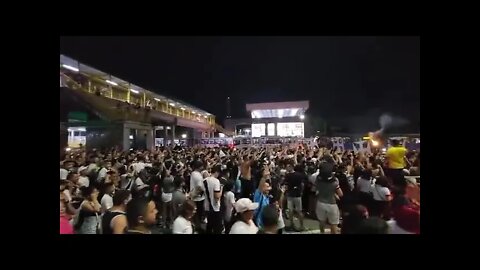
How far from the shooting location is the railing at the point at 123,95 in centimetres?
383

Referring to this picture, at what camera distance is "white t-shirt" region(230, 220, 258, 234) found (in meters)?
3.09

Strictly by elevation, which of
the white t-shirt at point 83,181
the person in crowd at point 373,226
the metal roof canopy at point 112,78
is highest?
the metal roof canopy at point 112,78

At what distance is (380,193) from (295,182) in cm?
86

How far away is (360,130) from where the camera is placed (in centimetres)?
388

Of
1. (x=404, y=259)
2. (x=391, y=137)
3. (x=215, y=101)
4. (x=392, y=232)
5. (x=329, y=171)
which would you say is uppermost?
(x=215, y=101)

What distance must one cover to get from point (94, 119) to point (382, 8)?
10.4ft

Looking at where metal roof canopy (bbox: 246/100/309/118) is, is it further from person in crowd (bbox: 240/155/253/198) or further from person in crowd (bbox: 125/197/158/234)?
person in crowd (bbox: 125/197/158/234)

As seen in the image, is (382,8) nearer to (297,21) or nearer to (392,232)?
(297,21)

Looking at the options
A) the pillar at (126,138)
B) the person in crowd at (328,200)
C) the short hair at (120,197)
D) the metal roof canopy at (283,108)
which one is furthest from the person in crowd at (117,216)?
the person in crowd at (328,200)

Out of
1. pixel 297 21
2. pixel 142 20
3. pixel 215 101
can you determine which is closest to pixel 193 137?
pixel 215 101

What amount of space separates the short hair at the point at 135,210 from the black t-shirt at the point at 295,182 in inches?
57.9

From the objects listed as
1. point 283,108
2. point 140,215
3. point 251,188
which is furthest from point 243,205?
point 283,108

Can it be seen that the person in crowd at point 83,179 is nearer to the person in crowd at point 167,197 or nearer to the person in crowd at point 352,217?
the person in crowd at point 167,197

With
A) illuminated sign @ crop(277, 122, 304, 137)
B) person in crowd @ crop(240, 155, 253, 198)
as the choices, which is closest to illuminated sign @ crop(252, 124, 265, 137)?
illuminated sign @ crop(277, 122, 304, 137)
